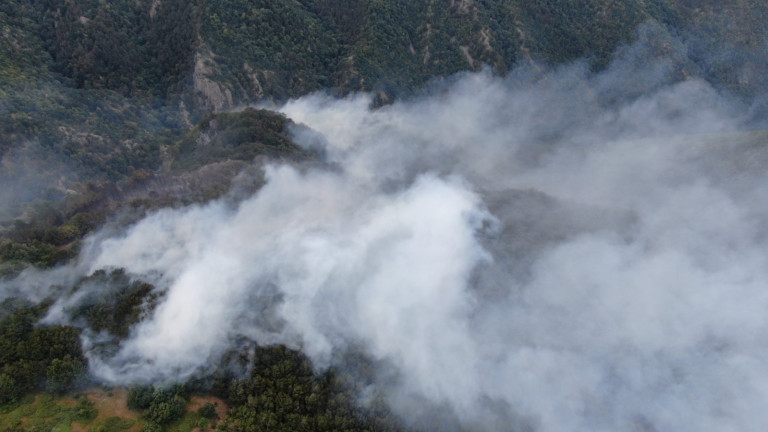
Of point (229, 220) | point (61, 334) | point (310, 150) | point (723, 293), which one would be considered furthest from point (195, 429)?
point (310, 150)

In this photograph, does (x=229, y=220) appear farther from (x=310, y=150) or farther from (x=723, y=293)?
(x=723, y=293)

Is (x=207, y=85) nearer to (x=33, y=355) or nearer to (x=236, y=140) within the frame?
(x=236, y=140)

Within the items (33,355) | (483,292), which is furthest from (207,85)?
(483,292)

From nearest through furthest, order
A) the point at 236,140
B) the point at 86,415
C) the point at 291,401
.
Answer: the point at 86,415 < the point at 291,401 < the point at 236,140

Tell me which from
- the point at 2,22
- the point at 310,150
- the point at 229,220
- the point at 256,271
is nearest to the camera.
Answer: the point at 256,271

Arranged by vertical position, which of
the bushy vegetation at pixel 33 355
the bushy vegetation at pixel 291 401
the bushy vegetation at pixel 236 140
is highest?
the bushy vegetation at pixel 236 140

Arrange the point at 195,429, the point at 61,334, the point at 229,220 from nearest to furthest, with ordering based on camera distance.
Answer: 1. the point at 195,429
2. the point at 61,334
3. the point at 229,220

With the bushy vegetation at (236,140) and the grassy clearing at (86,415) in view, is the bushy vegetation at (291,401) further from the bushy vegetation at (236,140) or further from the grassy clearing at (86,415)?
the bushy vegetation at (236,140)

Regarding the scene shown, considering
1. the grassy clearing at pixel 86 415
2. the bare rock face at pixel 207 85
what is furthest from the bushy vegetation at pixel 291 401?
the bare rock face at pixel 207 85
